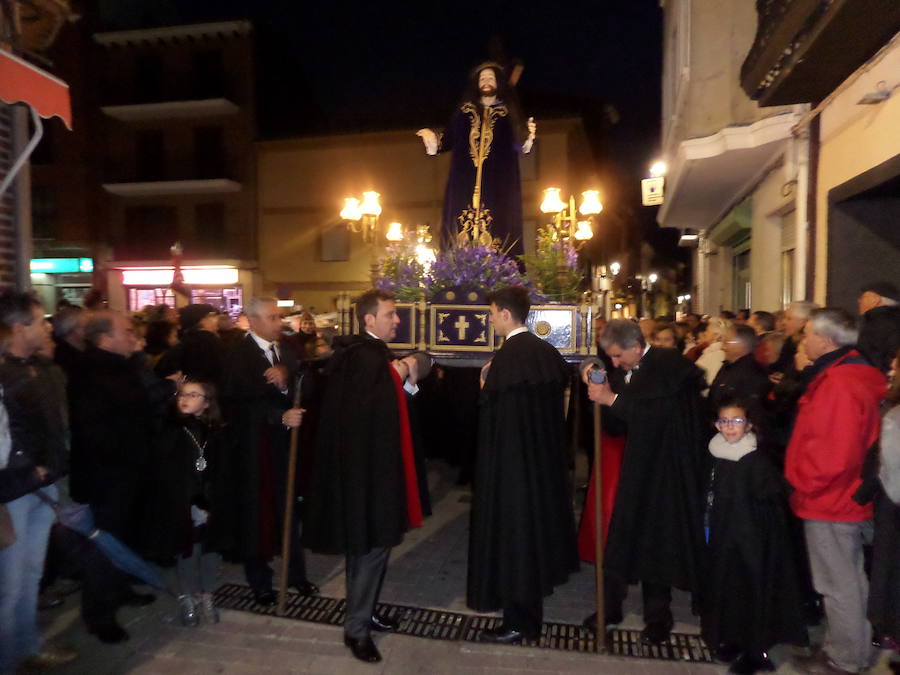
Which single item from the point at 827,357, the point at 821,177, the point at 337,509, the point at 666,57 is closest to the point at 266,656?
the point at 337,509

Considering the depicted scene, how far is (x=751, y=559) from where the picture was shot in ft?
11.9

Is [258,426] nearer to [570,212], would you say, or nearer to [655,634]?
[655,634]

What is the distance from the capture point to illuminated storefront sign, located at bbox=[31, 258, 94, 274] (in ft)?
73.5

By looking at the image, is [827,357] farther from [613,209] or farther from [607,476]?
[613,209]

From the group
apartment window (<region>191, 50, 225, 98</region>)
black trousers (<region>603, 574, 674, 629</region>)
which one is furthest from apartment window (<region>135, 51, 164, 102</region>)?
black trousers (<region>603, 574, 674, 629</region>)

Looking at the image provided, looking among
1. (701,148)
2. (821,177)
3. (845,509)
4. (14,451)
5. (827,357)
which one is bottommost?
(845,509)

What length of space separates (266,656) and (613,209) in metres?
38.2

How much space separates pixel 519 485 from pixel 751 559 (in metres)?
1.34

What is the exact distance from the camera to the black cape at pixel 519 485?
152 inches

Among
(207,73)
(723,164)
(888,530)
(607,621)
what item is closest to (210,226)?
(207,73)

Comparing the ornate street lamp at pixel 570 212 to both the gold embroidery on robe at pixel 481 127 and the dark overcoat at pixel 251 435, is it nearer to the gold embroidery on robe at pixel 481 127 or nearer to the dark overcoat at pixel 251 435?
the gold embroidery on robe at pixel 481 127

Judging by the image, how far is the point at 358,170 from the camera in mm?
22469

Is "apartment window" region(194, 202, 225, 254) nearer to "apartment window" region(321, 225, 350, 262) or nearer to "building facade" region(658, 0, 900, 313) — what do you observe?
"apartment window" region(321, 225, 350, 262)

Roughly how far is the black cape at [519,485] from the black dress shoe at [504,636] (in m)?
0.24
